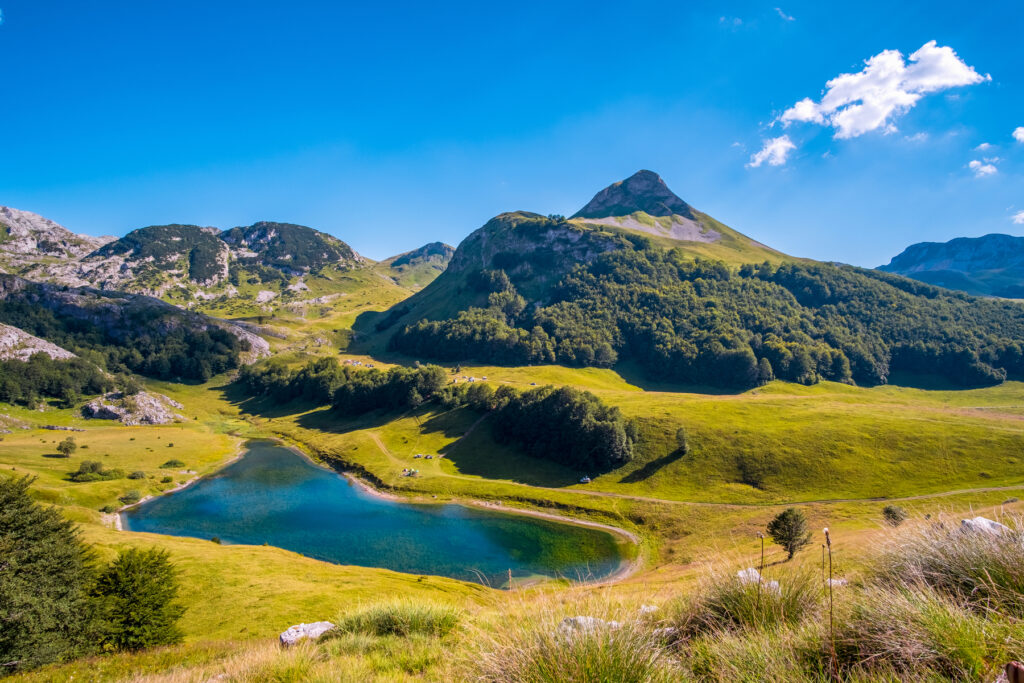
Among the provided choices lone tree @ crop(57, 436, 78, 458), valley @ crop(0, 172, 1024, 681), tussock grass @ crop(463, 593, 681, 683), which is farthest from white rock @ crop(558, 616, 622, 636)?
lone tree @ crop(57, 436, 78, 458)

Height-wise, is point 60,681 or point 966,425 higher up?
point 60,681

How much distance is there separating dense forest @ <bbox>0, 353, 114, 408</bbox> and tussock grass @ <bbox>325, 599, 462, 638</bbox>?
6884 inches

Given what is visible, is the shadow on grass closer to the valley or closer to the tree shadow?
the valley

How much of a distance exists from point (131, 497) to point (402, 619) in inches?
3511

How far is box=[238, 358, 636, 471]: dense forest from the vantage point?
278 ft

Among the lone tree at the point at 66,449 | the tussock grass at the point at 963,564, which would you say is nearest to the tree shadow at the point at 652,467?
the tussock grass at the point at 963,564

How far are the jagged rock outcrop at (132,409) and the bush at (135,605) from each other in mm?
145120

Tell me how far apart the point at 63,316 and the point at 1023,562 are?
28453cm

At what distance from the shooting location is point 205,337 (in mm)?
195500

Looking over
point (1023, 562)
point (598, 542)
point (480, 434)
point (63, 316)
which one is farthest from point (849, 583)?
point (63, 316)

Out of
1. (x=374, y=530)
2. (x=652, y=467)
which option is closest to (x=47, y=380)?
(x=374, y=530)

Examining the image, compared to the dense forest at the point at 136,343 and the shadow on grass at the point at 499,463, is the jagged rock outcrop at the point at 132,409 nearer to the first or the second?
the dense forest at the point at 136,343

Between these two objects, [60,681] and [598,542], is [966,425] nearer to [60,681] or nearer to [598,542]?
[598,542]

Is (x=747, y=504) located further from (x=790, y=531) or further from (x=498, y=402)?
(x=498, y=402)
